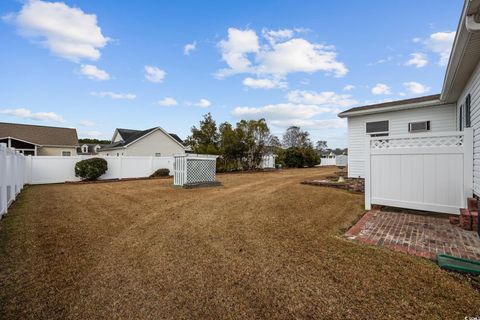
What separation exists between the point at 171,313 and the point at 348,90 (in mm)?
16159

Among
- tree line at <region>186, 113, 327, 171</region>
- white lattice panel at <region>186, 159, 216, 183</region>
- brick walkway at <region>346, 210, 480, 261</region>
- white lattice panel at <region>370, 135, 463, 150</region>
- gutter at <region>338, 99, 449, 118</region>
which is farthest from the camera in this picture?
tree line at <region>186, 113, 327, 171</region>

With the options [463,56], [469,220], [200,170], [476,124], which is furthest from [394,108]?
[200,170]

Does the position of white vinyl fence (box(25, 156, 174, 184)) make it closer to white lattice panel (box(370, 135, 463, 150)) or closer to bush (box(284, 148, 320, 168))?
white lattice panel (box(370, 135, 463, 150))

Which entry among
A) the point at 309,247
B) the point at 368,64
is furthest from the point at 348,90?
the point at 309,247

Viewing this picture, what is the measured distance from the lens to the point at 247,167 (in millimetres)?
21703

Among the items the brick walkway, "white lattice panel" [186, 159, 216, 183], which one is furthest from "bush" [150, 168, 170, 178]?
the brick walkway

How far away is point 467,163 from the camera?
4.77 meters

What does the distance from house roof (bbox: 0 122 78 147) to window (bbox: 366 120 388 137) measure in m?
26.4

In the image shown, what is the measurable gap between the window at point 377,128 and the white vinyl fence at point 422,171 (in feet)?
16.0

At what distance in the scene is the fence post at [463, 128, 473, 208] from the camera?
15.5 ft

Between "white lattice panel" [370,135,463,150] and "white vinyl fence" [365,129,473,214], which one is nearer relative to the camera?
"white vinyl fence" [365,129,473,214]

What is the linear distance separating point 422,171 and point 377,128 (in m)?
5.86

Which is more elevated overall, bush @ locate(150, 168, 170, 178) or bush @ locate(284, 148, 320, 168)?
bush @ locate(284, 148, 320, 168)

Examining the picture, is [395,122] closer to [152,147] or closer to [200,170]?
[200,170]
